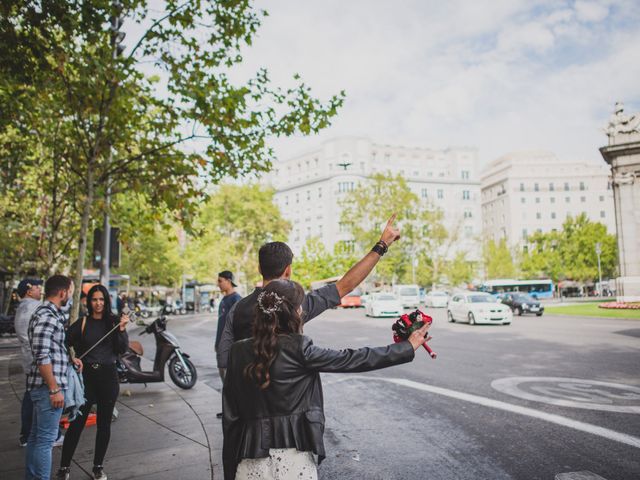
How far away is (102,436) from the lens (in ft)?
14.2

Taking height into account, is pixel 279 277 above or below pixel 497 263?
below

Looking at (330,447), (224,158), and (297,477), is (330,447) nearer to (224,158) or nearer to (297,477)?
(297,477)

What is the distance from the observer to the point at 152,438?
218 inches

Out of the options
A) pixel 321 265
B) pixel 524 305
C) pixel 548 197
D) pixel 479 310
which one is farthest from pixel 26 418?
pixel 548 197

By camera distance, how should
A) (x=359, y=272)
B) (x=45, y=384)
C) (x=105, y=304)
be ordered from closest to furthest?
(x=359, y=272) < (x=45, y=384) < (x=105, y=304)

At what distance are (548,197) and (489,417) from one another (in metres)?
108

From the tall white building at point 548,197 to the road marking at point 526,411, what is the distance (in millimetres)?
99271

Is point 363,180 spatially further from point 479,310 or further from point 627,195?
point 479,310

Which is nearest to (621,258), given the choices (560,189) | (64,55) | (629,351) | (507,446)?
(629,351)

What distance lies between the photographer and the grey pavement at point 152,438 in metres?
4.49

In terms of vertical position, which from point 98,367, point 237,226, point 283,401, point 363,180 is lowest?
point 98,367

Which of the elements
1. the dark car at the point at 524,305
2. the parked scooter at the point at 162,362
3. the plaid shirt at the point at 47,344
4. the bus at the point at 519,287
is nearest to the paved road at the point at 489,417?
the parked scooter at the point at 162,362

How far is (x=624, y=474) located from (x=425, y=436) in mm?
1918

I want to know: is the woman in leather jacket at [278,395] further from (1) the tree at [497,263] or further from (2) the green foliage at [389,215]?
(1) the tree at [497,263]
